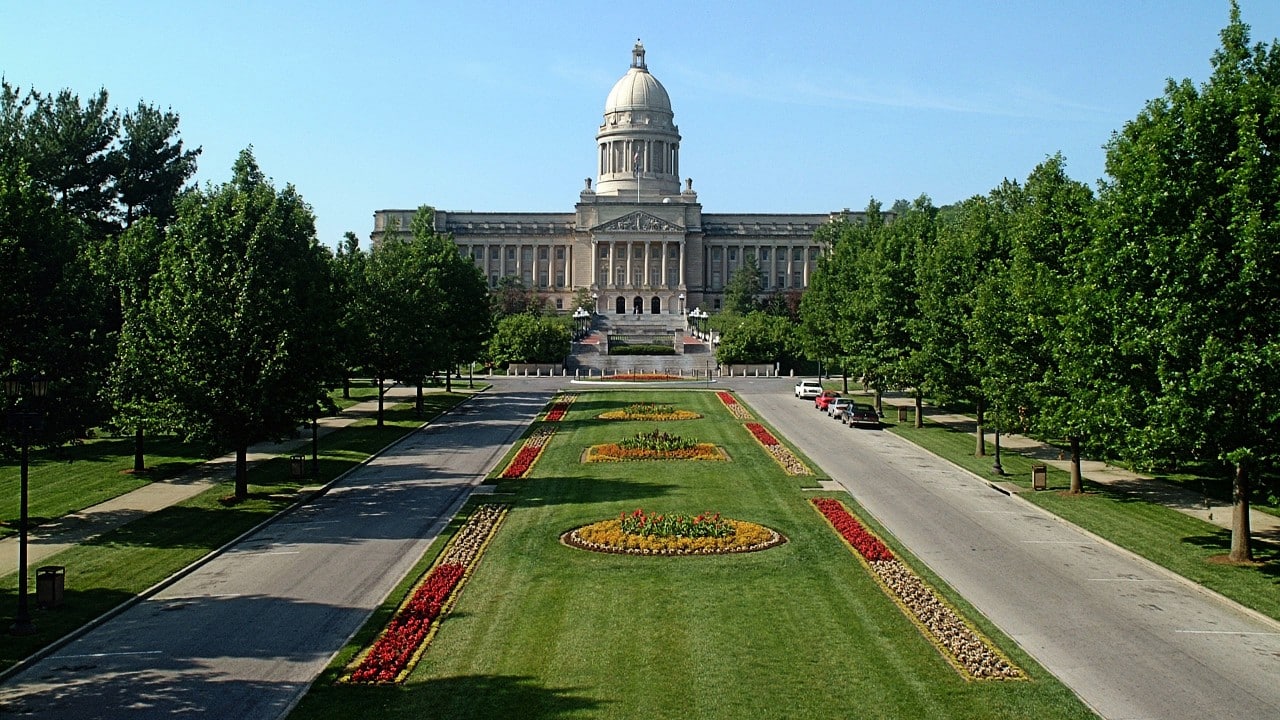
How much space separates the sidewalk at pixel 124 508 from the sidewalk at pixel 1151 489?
30.7 metres

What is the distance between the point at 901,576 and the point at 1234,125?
12.8m

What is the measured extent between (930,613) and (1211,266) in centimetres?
1021

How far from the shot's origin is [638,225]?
188 metres

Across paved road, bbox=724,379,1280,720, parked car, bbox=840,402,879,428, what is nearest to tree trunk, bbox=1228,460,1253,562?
paved road, bbox=724,379,1280,720

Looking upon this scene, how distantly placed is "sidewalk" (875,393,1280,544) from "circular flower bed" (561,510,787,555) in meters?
13.4

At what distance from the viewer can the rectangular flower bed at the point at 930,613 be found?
19.9 meters

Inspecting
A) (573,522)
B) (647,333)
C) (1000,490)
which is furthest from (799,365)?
(573,522)

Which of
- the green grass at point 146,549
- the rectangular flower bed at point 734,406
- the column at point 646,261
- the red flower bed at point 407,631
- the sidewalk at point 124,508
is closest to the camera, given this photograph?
the red flower bed at point 407,631

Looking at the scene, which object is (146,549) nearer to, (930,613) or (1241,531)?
(930,613)

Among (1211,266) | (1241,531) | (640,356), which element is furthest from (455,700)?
(640,356)

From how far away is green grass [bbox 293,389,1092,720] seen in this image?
59.3 feet

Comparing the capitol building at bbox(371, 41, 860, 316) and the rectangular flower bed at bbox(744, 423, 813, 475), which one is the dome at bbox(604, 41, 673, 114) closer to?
the capitol building at bbox(371, 41, 860, 316)

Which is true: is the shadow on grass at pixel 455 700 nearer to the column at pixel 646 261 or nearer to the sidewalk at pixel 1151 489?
the sidewalk at pixel 1151 489

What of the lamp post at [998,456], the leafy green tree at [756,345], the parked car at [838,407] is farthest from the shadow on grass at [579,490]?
the leafy green tree at [756,345]
